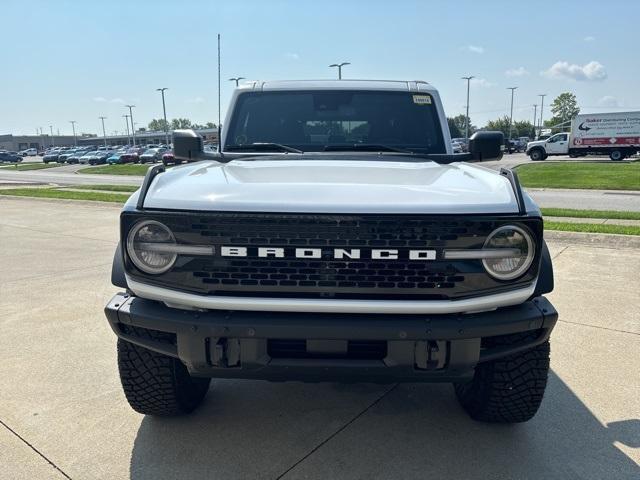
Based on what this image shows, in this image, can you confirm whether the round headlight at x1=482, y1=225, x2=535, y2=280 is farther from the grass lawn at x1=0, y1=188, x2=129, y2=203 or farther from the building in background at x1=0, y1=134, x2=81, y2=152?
the building in background at x1=0, y1=134, x2=81, y2=152

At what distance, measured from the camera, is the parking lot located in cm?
251

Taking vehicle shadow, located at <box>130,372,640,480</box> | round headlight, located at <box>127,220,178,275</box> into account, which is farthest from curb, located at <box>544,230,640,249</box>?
round headlight, located at <box>127,220,178,275</box>

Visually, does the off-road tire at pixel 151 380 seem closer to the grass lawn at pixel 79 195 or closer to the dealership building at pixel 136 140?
the grass lawn at pixel 79 195

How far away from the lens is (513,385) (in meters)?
2.59

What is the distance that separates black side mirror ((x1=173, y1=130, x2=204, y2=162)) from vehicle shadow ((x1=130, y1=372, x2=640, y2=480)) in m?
1.56

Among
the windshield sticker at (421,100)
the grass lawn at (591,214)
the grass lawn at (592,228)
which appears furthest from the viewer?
the grass lawn at (591,214)

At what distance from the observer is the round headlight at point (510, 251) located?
2.22m

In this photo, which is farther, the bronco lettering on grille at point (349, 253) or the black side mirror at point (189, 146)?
the black side mirror at point (189, 146)

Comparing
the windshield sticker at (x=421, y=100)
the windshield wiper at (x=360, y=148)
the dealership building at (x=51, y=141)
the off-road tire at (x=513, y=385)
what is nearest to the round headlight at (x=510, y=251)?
the off-road tire at (x=513, y=385)

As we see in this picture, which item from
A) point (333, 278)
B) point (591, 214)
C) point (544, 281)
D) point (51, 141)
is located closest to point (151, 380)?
point (333, 278)

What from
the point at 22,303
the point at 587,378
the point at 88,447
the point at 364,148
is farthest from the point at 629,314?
the point at 22,303

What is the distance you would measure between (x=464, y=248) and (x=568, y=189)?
1631 cm

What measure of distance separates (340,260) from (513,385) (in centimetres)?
115

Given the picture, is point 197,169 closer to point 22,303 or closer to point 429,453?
point 429,453
